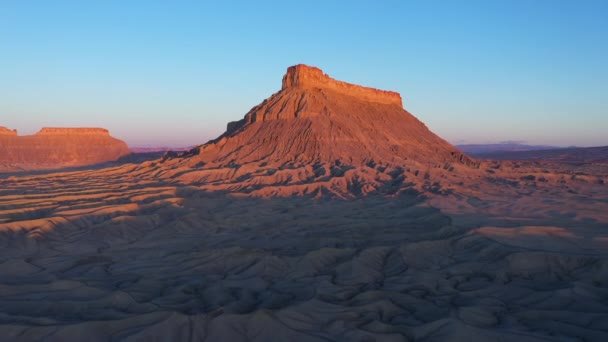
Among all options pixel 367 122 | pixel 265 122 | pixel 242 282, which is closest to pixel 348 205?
pixel 242 282

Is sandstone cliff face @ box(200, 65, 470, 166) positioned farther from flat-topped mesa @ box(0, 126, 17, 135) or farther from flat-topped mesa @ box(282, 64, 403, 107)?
flat-topped mesa @ box(0, 126, 17, 135)

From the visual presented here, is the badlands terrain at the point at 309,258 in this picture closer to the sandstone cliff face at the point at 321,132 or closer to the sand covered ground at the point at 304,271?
the sand covered ground at the point at 304,271

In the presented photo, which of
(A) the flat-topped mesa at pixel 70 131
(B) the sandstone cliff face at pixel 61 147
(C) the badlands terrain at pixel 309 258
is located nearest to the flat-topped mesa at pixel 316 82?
(C) the badlands terrain at pixel 309 258

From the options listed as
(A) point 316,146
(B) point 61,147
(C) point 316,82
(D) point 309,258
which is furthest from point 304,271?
(B) point 61,147

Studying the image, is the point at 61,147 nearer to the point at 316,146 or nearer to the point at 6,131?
the point at 6,131

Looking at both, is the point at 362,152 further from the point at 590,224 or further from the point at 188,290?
the point at 188,290
